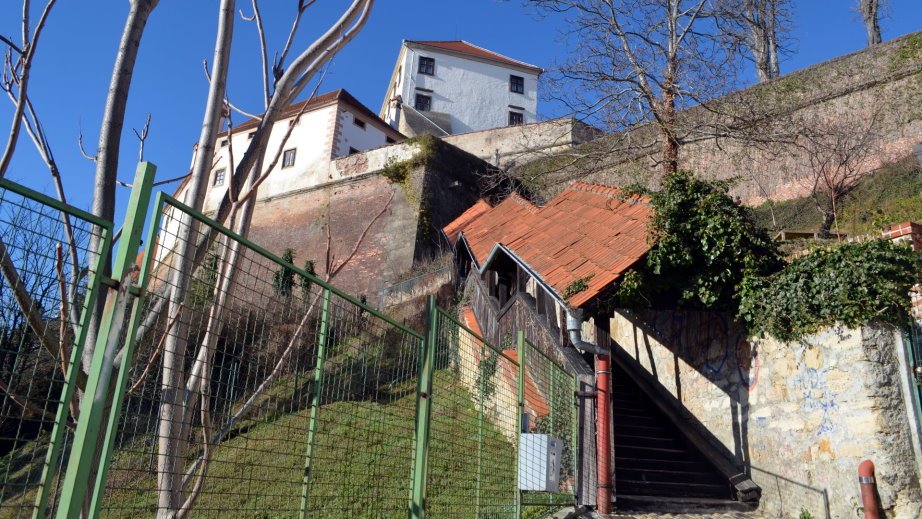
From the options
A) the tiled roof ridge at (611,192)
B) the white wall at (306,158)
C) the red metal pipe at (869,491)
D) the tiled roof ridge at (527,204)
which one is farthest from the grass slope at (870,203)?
the white wall at (306,158)

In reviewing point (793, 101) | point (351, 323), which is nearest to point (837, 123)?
point (793, 101)

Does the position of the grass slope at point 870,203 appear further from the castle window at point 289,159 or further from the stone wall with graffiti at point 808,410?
the castle window at point 289,159

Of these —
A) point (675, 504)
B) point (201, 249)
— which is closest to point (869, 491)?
point (675, 504)

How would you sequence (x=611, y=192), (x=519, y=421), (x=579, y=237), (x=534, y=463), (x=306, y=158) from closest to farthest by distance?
(x=519, y=421)
(x=534, y=463)
(x=579, y=237)
(x=611, y=192)
(x=306, y=158)

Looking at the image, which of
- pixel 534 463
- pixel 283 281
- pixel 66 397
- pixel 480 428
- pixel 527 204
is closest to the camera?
pixel 66 397

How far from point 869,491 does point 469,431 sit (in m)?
4.31

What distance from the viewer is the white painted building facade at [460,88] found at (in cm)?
3972

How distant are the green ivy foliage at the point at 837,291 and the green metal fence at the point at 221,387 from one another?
458 centimetres

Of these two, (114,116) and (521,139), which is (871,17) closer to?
(521,139)

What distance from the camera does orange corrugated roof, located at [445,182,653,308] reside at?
9.60 metres

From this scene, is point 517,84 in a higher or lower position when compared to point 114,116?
higher

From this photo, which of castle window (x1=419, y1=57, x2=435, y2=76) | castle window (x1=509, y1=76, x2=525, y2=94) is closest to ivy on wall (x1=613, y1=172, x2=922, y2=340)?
castle window (x1=419, y1=57, x2=435, y2=76)

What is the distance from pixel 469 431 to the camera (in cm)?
532

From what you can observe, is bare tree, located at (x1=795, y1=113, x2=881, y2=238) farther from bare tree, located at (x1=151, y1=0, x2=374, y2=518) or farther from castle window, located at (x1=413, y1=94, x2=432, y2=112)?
castle window, located at (x1=413, y1=94, x2=432, y2=112)
